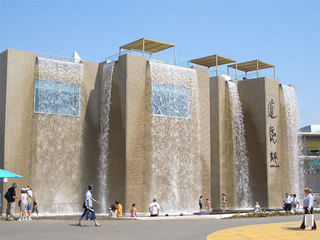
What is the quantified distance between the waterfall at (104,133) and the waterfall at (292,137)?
1510cm

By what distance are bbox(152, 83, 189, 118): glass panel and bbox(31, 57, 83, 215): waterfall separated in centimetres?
473

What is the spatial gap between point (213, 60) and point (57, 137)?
14.7 metres

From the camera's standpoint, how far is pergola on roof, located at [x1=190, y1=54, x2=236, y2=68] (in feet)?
119

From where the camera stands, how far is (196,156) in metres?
30.9

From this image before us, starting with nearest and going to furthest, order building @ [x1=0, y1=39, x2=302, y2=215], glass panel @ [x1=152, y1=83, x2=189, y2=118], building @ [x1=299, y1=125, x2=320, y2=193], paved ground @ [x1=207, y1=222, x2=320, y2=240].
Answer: paved ground @ [x1=207, y1=222, x2=320, y2=240]
building @ [x1=0, y1=39, x2=302, y2=215]
glass panel @ [x1=152, y1=83, x2=189, y2=118]
building @ [x1=299, y1=125, x2=320, y2=193]

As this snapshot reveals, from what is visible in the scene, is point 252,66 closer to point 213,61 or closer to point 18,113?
point 213,61

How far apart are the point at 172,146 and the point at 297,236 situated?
15853 mm

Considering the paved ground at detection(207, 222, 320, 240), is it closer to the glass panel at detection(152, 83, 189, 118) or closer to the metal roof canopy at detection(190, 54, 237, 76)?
the glass panel at detection(152, 83, 189, 118)

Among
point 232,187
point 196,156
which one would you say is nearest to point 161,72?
point 196,156

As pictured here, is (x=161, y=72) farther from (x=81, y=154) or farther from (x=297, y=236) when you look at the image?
(x=297, y=236)

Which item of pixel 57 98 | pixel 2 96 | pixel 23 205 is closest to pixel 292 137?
pixel 57 98

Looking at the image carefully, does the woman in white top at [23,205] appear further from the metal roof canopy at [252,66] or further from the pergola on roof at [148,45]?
the metal roof canopy at [252,66]

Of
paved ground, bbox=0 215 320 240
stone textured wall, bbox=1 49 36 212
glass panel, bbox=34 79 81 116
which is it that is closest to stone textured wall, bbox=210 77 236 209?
glass panel, bbox=34 79 81 116

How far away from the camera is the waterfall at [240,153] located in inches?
1389
